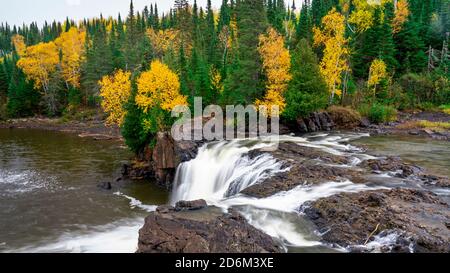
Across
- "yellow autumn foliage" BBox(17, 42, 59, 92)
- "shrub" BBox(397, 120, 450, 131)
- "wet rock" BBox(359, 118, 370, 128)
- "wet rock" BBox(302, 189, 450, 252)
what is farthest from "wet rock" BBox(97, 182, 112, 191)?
"yellow autumn foliage" BBox(17, 42, 59, 92)

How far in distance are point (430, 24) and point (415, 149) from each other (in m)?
42.2

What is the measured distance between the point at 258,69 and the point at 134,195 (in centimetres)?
1774

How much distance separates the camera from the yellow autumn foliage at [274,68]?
37.5m

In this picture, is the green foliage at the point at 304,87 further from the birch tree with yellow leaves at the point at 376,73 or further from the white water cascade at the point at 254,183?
the birch tree with yellow leaves at the point at 376,73

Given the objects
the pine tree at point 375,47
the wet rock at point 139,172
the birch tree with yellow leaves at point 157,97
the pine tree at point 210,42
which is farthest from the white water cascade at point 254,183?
the pine tree at point 210,42

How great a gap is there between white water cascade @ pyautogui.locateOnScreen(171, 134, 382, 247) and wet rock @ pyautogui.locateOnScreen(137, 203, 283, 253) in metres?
1.54

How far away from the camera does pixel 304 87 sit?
1495 inches

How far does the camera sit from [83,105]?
8256 centimetres

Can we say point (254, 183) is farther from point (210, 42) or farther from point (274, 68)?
point (210, 42)

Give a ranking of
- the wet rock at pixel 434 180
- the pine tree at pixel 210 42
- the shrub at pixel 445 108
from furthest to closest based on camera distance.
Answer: the pine tree at pixel 210 42, the shrub at pixel 445 108, the wet rock at pixel 434 180

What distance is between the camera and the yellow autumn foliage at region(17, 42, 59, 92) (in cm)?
8388

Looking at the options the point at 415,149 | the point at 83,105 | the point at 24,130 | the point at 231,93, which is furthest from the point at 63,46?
the point at 415,149

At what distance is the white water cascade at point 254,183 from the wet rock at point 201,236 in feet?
5.06
